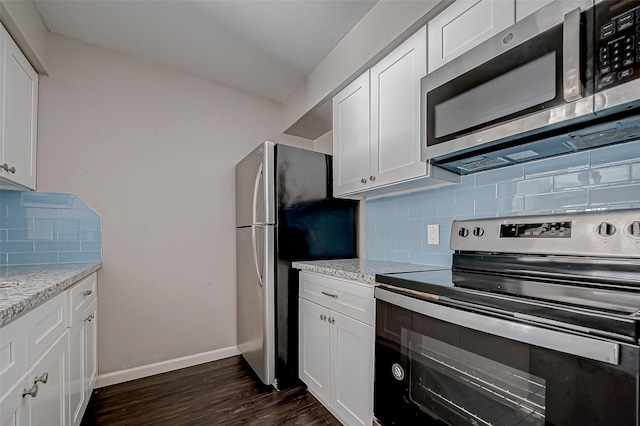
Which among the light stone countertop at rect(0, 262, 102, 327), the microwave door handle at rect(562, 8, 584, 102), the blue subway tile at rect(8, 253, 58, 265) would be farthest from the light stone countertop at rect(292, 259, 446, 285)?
the blue subway tile at rect(8, 253, 58, 265)

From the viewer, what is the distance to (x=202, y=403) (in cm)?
194

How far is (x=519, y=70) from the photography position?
106 cm

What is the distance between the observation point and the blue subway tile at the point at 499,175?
4.66 feet

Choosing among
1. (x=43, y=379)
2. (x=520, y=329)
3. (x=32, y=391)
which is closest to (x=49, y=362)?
(x=43, y=379)

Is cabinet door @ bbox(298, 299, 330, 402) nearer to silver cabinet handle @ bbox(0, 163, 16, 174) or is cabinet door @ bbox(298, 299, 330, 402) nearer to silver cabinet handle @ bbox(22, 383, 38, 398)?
silver cabinet handle @ bbox(22, 383, 38, 398)

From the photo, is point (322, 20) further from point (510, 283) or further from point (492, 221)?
point (510, 283)

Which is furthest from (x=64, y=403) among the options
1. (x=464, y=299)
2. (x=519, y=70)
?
(x=519, y=70)

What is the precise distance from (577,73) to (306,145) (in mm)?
2519

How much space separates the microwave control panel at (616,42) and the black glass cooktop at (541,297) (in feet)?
1.99

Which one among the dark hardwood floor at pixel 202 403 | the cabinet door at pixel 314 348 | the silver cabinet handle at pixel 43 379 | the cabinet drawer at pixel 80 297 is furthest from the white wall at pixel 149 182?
the silver cabinet handle at pixel 43 379

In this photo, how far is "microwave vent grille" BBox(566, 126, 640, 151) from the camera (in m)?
1.04

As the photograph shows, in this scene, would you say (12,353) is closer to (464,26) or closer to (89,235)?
(89,235)

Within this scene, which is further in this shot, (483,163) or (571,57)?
(483,163)

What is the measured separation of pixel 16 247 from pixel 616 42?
3.16m
